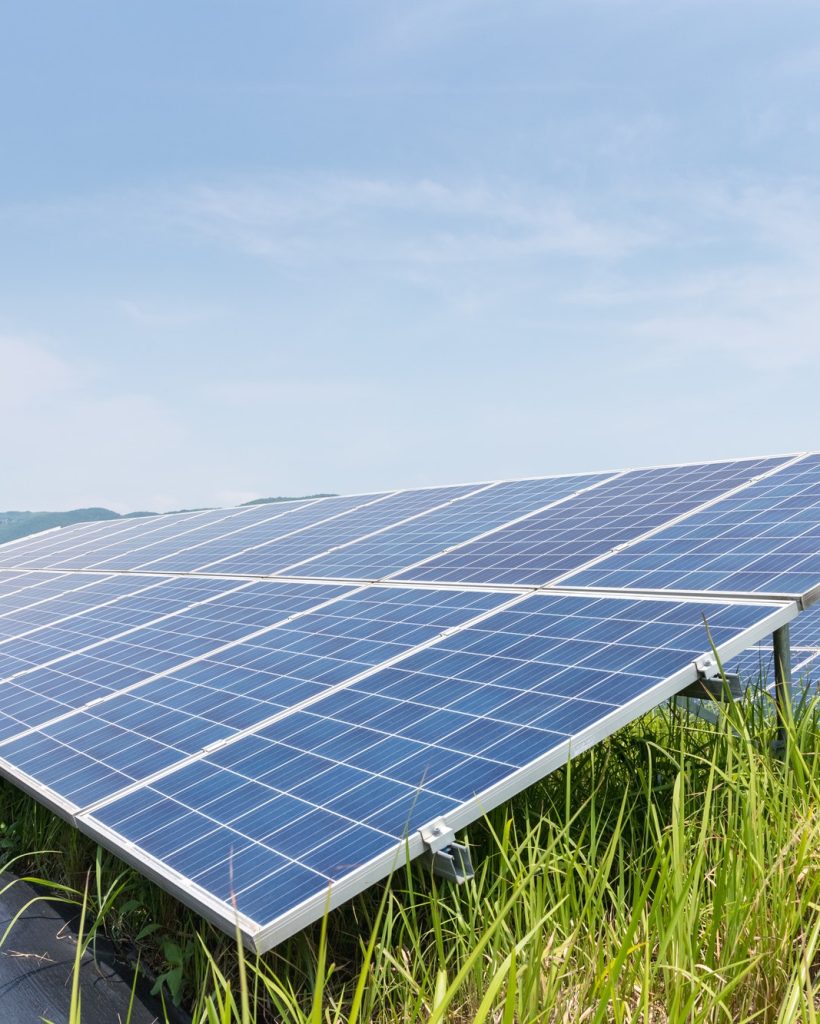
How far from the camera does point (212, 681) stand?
7.89 metres

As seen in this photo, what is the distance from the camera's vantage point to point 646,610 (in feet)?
23.5

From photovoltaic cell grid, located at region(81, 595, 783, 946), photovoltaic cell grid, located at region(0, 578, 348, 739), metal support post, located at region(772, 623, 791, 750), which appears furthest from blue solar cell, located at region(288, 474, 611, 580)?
metal support post, located at region(772, 623, 791, 750)

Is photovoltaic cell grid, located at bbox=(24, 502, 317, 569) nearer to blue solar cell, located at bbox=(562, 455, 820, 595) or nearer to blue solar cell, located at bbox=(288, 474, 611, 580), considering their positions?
blue solar cell, located at bbox=(288, 474, 611, 580)

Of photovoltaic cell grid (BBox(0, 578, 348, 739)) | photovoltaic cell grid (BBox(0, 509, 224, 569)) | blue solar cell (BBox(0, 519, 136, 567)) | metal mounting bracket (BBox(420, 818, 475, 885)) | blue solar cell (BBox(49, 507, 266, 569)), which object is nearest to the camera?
metal mounting bracket (BBox(420, 818, 475, 885))

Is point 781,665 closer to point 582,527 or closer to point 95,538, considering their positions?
point 582,527

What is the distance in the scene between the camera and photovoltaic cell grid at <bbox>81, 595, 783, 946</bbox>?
15.9ft

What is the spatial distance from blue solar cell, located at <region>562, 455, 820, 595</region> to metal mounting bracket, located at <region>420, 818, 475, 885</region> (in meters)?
3.13

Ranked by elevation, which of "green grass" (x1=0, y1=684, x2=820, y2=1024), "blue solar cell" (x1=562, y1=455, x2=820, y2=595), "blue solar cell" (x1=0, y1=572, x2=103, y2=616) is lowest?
"green grass" (x1=0, y1=684, x2=820, y2=1024)

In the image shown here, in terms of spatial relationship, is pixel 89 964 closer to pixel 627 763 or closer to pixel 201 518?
pixel 627 763

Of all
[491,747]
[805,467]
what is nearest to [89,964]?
[491,747]

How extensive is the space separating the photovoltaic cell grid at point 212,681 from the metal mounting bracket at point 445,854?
7.16 feet

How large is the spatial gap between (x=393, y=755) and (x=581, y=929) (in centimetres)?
141

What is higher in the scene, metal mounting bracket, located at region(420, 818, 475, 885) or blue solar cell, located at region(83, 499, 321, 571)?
blue solar cell, located at region(83, 499, 321, 571)

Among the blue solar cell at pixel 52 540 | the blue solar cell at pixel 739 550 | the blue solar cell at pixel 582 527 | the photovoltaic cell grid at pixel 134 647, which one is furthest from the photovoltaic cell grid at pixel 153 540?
the blue solar cell at pixel 739 550
